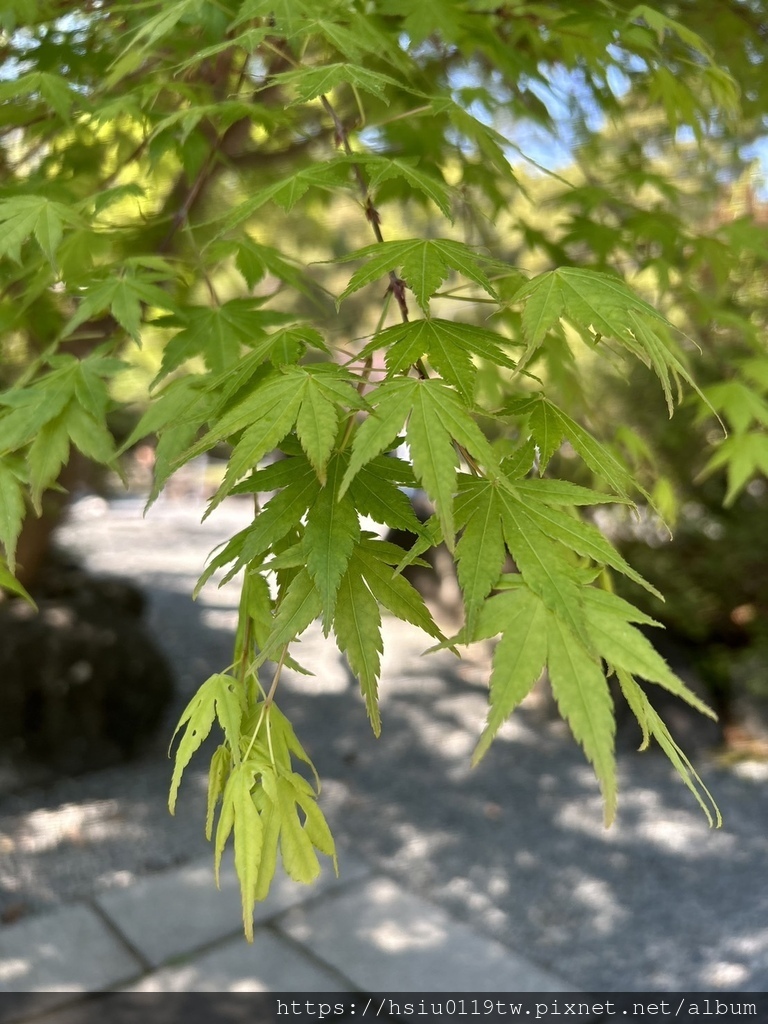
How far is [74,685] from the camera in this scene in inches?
156

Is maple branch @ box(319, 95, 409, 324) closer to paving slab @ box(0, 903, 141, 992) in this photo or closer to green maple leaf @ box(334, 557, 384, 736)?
green maple leaf @ box(334, 557, 384, 736)

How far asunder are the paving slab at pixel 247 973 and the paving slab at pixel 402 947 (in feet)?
0.20

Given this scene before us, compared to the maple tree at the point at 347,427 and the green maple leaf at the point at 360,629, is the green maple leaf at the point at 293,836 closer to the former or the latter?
the maple tree at the point at 347,427

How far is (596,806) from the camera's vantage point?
3791mm

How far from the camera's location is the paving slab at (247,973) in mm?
2535

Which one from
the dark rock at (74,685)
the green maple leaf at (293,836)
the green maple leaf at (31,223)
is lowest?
the dark rock at (74,685)

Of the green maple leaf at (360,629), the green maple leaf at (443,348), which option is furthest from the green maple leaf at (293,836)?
the green maple leaf at (443,348)

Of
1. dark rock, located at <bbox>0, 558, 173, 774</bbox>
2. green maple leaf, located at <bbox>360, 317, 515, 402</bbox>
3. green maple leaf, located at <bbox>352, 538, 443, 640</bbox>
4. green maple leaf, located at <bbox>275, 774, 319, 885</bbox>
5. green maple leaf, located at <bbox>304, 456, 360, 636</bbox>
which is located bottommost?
dark rock, located at <bbox>0, 558, 173, 774</bbox>

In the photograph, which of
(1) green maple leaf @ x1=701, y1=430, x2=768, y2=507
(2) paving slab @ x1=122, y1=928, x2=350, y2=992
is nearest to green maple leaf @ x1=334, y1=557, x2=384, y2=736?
(1) green maple leaf @ x1=701, y1=430, x2=768, y2=507

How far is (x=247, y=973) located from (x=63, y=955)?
0.55 meters

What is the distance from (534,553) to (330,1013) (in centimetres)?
209

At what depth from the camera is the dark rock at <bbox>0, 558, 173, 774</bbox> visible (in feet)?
12.7

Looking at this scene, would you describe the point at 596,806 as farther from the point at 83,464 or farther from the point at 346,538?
the point at 346,538

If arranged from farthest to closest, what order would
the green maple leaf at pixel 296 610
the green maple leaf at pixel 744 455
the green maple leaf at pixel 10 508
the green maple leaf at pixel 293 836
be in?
1. the green maple leaf at pixel 744 455
2. the green maple leaf at pixel 10 508
3. the green maple leaf at pixel 293 836
4. the green maple leaf at pixel 296 610
